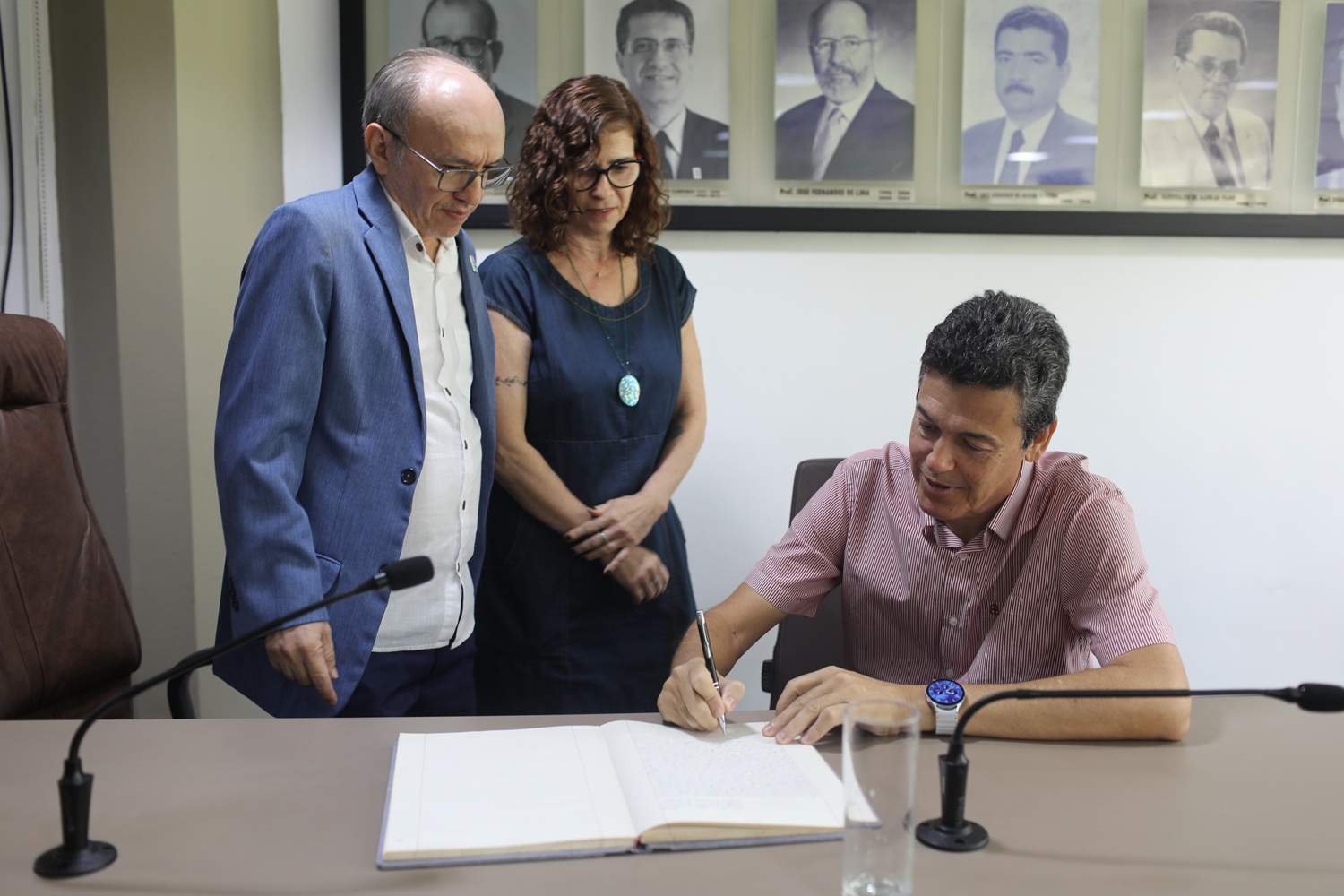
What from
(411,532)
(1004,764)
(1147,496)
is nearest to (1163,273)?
(1147,496)

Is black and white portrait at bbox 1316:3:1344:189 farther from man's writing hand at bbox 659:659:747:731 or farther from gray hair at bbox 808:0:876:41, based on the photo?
man's writing hand at bbox 659:659:747:731

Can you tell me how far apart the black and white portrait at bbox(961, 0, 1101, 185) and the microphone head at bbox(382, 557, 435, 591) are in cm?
194

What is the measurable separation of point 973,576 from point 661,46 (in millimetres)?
1513

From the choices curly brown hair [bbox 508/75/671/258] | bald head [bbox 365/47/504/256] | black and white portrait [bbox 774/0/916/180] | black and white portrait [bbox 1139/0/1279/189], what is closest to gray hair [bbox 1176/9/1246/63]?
black and white portrait [bbox 1139/0/1279/189]

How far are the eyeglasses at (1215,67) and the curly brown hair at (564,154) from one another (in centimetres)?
143

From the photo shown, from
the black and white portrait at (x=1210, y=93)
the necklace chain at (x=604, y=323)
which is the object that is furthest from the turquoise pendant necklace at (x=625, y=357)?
the black and white portrait at (x=1210, y=93)

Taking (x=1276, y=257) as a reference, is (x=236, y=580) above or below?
below

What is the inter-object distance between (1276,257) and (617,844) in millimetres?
2400

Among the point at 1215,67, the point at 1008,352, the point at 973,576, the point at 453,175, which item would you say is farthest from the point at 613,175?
the point at 1215,67

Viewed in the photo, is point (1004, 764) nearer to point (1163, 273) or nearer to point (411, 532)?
point (411, 532)

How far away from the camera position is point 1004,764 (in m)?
1.19

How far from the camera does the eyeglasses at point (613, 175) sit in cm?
191

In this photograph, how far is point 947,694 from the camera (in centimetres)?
128

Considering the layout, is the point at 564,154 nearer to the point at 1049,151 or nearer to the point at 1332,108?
the point at 1049,151
